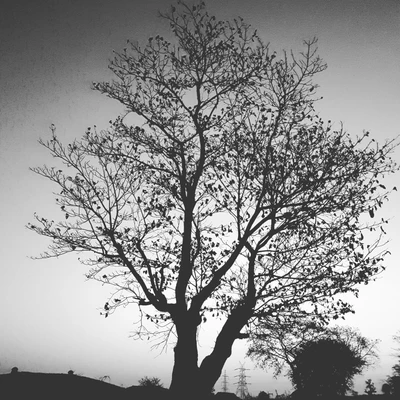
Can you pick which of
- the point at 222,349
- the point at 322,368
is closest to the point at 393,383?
the point at 322,368

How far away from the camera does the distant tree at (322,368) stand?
1401 inches

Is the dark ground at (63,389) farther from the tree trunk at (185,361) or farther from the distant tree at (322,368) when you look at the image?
the distant tree at (322,368)

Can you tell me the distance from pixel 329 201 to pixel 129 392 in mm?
11261

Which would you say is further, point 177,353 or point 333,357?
point 333,357

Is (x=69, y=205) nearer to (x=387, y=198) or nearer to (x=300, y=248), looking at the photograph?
(x=300, y=248)

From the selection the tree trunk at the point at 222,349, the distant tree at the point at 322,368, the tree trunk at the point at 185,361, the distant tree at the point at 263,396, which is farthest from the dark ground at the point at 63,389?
the distant tree at the point at 263,396

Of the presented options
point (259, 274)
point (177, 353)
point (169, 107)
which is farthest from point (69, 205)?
point (259, 274)

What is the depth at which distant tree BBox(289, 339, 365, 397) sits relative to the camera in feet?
117

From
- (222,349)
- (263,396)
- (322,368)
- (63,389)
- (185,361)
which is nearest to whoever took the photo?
(185,361)

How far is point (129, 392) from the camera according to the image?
42.5 ft

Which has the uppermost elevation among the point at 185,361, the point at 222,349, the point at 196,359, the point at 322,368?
the point at 322,368

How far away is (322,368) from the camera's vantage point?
36.8 m

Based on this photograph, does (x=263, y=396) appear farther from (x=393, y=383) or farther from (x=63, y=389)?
(x=63, y=389)

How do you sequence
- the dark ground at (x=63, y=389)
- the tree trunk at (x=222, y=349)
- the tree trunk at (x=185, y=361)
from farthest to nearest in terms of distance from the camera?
the dark ground at (x=63, y=389) → the tree trunk at (x=222, y=349) → the tree trunk at (x=185, y=361)
